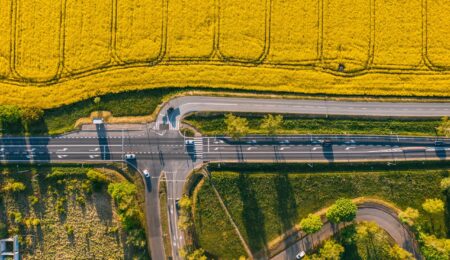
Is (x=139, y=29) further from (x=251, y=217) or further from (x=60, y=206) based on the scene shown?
(x=251, y=217)

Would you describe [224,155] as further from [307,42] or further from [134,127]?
[307,42]

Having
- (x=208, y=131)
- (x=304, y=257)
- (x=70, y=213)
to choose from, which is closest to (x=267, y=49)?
(x=208, y=131)

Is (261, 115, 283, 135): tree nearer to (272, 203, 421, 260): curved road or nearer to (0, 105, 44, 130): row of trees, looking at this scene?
(272, 203, 421, 260): curved road

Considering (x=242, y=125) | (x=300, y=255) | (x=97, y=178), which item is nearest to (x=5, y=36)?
(x=97, y=178)

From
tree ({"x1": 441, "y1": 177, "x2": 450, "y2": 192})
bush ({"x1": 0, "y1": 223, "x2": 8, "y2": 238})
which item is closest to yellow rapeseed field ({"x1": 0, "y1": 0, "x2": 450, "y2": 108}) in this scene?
tree ({"x1": 441, "y1": 177, "x2": 450, "y2": 192})

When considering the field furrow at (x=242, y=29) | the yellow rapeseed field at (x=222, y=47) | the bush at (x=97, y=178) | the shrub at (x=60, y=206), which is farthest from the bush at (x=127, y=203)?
the field furrow at (x=242, y=29)

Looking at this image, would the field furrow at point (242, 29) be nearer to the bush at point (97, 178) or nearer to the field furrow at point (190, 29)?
the field furrow at point (190, 29)

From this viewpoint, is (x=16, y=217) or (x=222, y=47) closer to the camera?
(x=16, y=217)
